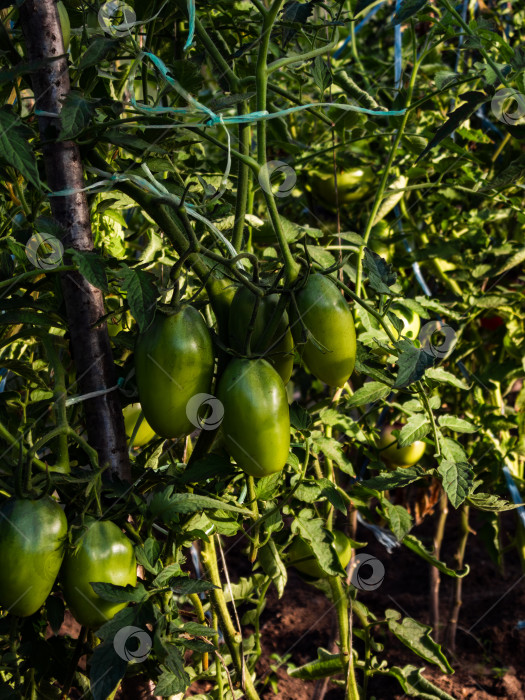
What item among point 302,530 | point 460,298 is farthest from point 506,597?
point 302,530

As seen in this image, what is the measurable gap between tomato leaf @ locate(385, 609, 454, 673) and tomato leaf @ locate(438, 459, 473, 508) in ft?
1.01

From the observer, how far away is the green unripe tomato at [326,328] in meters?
0.59

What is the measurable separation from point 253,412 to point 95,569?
0.19 m

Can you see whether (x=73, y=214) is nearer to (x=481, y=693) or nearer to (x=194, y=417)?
(x=194, y=417)

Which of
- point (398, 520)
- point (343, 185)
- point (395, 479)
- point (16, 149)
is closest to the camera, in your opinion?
point (16, 149)

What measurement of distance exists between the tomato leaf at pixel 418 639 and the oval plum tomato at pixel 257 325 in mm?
543

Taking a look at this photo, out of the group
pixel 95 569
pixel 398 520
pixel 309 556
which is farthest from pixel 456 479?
pixel 95 569

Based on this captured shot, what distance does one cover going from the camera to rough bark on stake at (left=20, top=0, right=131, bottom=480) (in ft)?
2.11

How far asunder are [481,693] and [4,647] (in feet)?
3.27

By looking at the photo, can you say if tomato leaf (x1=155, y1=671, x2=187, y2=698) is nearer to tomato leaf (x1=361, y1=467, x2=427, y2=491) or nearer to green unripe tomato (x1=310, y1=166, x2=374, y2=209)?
tomato leaf (x1=361, y1=467, x2=427, y2=491)

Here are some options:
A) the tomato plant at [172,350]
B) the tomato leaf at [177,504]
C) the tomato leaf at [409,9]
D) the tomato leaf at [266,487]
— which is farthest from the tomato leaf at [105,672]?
the tomato leaf at [409,9]

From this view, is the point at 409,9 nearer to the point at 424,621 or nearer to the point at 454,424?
the point at 454,424

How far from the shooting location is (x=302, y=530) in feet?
2.70

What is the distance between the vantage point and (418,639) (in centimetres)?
96
